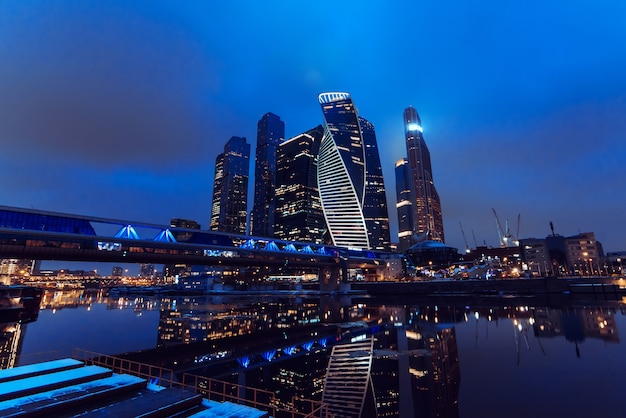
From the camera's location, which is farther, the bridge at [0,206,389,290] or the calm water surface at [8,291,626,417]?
the bridge at [0,206,389,290]

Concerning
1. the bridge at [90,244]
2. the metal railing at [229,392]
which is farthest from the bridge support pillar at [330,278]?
the metal railing at [229,392]

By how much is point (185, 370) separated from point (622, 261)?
257 m

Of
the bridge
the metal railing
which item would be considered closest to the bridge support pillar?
the bridge

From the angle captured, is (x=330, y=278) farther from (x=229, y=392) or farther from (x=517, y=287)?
(x=229, y=392)

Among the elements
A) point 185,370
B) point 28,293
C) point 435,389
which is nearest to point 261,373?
point 185,370

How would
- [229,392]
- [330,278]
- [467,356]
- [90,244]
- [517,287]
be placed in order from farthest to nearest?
[330,278] → [517,287] → [90,244] → [467,356] → [229,392]

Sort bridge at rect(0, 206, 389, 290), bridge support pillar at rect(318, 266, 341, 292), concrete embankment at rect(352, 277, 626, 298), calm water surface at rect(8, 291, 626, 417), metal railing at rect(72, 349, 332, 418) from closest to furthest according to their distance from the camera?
1. metal railing at rect(72, 349, 332, 418)
2. calm water surface at rect(8, 291, 626, 417)
3. bridge at rect(0, 206, 389, 290)
4. concrete embankment at rect(352, 277, 626, 298)
5. bridge support pillar at rect(318, 266, 341, 292)

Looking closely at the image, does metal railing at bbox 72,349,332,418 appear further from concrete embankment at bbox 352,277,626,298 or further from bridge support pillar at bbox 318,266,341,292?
concrete embankment at bbox 352,277,626,298

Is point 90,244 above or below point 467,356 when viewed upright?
above

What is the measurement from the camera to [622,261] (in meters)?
184

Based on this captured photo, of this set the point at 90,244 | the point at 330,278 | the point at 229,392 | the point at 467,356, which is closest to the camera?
the point at 229,392

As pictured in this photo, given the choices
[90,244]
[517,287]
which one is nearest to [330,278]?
[517,287]

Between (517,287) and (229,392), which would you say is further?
(517,287)

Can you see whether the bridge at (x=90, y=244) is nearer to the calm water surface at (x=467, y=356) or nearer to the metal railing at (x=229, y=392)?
the calm water surface at (x=467, y=356)
